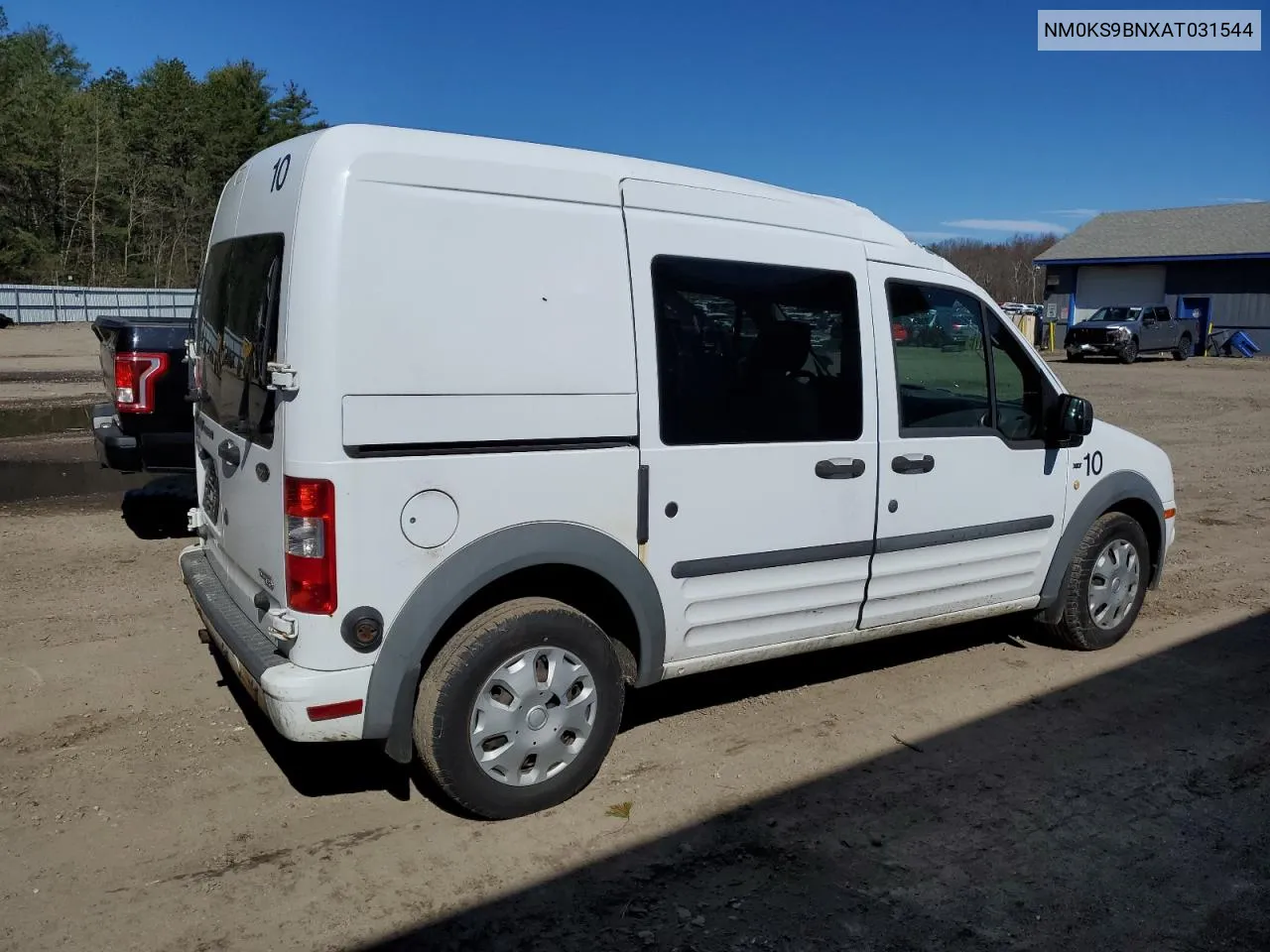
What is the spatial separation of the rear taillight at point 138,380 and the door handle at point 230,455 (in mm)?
3003

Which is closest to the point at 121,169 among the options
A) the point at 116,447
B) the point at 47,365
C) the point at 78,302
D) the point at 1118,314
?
the point at 78,302

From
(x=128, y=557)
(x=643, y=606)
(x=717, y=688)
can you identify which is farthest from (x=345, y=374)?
(x=128, y=557)

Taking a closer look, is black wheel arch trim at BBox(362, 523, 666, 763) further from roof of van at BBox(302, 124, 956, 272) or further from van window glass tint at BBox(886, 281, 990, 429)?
van window glass tint at BBox(886, 281, 990, 429)

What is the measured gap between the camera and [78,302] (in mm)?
41812

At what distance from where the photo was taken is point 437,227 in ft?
11.3

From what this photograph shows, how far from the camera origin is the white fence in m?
39.6

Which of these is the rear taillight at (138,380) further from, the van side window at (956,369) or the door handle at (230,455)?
the van side window at (956,369)

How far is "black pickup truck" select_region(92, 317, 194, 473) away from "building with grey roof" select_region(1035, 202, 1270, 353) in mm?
41833

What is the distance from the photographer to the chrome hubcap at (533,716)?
3695 millimetres

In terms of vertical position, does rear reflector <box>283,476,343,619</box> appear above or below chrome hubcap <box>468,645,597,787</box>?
above

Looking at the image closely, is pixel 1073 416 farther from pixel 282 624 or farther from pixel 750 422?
pixel 282 624

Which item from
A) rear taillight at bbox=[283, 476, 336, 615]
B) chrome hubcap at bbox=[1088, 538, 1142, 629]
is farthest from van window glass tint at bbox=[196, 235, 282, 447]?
chrome hubcap at bbox=[1088, 538, 1142, 629]

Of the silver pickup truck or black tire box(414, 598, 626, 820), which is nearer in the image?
black tire box(414, 598, 626, 820)

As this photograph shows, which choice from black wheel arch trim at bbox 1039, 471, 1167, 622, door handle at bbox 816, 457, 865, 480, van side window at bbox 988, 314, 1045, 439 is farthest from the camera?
black wheel arch trim at bbox 1039, 471, 1167, 622
